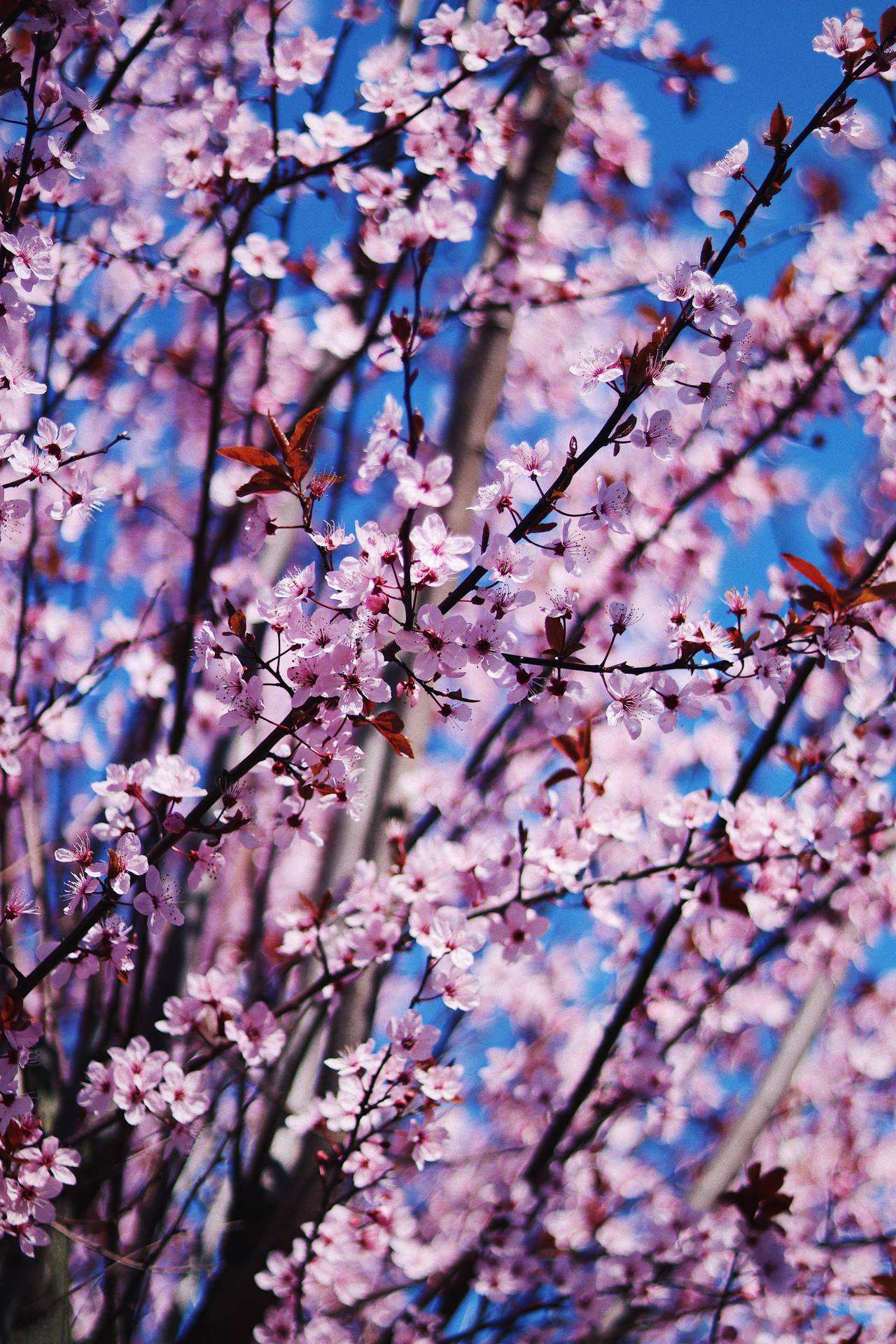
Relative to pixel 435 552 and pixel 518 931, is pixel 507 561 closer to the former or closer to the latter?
pixel 435 552

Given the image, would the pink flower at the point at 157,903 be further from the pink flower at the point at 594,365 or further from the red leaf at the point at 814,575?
the red leaf at the point at 814,575

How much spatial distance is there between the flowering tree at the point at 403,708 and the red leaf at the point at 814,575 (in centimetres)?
2

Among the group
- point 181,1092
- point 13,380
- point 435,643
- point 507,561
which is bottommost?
point 181,1092

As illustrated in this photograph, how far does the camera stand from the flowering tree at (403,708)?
1.52 metres

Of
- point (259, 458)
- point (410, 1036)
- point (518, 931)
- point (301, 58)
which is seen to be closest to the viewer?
point (259, 458)

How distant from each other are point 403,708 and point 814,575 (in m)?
1.57

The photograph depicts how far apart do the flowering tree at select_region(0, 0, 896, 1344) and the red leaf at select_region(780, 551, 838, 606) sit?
0.06 ft

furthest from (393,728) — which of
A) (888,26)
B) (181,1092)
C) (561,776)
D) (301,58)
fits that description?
(301,58)

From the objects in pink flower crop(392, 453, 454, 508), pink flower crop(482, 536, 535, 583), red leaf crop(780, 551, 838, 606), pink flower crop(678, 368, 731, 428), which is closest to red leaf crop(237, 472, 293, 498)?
pink flower crop(392, 453, 454, 508)

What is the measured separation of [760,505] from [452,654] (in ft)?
11.0

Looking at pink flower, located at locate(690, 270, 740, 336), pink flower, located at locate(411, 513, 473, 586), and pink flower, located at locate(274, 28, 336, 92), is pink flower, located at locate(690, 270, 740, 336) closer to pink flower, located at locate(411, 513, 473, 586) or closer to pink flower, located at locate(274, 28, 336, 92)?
pink flower, located at locate(411, 513, 473, 586)

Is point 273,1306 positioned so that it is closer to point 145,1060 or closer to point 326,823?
point 145,1060

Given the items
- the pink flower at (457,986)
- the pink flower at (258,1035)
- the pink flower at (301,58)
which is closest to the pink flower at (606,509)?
the pink flower at (457,986)

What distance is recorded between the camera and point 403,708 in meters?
2.98
